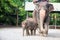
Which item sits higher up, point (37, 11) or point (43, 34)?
point (37, 11)

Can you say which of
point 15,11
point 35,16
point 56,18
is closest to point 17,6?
point 15,11

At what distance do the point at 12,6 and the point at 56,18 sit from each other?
553 cm

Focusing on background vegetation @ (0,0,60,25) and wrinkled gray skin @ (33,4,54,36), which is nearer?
wrinkled gray skin @ (33,4,54,36)

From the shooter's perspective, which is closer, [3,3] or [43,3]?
[43,3]

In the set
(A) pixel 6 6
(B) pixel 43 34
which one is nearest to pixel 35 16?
(B) pixel 43 34

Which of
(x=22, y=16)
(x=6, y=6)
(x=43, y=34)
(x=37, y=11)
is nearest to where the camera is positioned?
(x=43, y=34)

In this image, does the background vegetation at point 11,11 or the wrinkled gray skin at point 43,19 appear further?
the background vegetation at point 11,11

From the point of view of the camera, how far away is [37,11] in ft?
58.0

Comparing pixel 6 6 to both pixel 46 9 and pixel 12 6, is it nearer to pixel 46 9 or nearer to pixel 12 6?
pixel 12 6

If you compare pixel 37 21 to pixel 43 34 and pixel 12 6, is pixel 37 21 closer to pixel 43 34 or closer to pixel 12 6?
pixel 43 34

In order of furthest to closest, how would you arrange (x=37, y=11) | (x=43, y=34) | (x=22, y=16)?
(x=22, y=16), (x=37, y=11), (x=43, y=34)

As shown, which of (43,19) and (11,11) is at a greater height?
(43,19)

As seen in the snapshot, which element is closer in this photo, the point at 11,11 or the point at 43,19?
the point at 43,19

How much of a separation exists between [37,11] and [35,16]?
15.2 inches
